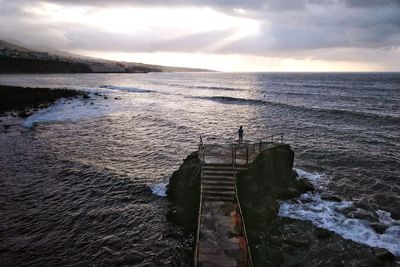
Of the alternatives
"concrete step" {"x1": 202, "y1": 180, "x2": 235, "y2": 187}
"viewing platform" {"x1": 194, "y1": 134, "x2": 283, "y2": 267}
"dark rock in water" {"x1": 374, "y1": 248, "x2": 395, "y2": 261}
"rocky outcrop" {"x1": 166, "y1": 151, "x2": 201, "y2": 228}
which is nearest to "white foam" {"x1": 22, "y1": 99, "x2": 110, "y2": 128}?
"rocky outcrop" {"x1": 166, "y1": 151, "x2": 201, "y2": 228}

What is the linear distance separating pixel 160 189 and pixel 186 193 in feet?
14.5

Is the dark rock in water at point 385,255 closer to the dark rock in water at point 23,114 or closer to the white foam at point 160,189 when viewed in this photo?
the white foam at point 160,189

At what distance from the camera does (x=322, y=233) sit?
2114 cm

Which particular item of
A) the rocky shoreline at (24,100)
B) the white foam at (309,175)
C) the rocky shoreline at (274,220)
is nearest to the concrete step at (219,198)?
the rocky shoreline at (274,220)

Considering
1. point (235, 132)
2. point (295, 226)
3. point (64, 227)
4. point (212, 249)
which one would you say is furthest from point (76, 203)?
point (235, 132)

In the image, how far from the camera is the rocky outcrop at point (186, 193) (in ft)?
73.9

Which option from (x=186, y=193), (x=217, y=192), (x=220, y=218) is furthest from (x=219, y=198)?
(x=186, y=193)

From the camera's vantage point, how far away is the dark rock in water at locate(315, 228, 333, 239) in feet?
68.7

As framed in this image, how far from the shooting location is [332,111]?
237 feet

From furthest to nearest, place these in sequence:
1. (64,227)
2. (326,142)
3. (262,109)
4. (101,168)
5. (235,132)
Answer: (262,109) < (235,132) < (326,142) < (101,168) < (64,227)

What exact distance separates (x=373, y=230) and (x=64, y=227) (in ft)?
66.1

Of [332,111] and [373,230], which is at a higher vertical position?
[332,111]

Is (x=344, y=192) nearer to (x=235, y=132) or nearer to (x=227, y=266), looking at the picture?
(x=227, y=266)

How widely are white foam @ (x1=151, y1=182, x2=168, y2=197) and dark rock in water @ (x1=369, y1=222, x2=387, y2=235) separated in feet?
49.9
